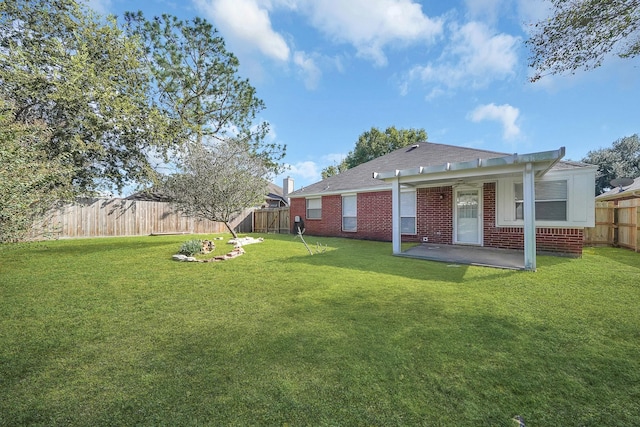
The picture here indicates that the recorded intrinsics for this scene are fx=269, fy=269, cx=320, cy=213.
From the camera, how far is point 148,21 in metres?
15.6

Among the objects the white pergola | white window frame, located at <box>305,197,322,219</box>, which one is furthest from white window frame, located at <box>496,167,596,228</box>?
white window frame, located at <box>305,197,322,219</box>

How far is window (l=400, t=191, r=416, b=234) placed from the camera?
37.2ft

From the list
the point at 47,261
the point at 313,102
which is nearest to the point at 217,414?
the point at 47,261

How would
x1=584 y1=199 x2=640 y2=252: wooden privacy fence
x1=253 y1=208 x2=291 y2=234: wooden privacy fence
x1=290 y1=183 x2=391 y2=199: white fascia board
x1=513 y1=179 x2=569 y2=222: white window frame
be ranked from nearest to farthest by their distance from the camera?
1. x1=513 y1=179 x2=569 y2=222: white window frame
2. x1=584 y1=199 x2=640 y2=252: wooden privacy fence
3. x1=290 y1=183 x2=391 y2=199: white fascia board
4. x1=253 y1=208 x2=291 y2=234: wooden privacy fence

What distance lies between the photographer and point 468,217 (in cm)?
995

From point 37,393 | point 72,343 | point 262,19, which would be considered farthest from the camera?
point 262,19

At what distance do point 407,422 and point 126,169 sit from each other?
14871 millimetres

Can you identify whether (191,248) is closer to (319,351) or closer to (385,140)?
(319,351)

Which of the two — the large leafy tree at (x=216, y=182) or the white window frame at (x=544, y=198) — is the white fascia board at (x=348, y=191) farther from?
the large leafy tree at (x=216, y=182)

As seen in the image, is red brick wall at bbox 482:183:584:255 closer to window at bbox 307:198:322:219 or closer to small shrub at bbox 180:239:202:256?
window at bbox 307:198:322:219

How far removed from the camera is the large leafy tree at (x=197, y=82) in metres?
15.7

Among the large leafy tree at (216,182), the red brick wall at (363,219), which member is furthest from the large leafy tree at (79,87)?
the red brick wall at (363,219)

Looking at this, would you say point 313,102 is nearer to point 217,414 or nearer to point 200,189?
point 200,189

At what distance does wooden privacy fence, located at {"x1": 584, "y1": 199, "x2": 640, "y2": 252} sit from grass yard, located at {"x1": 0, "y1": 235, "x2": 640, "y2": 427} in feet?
25.2
